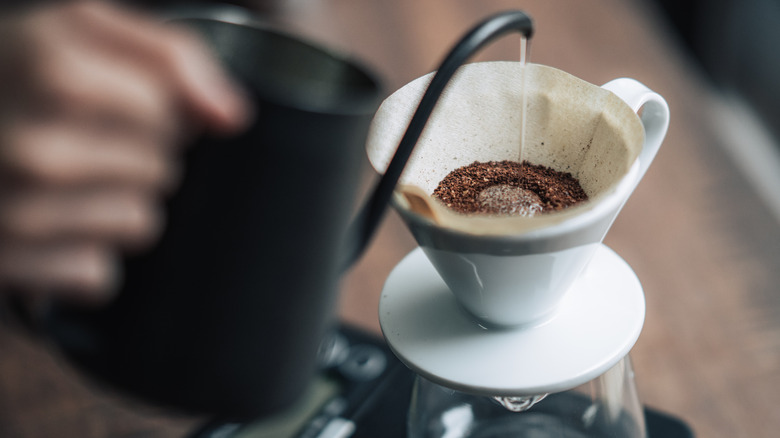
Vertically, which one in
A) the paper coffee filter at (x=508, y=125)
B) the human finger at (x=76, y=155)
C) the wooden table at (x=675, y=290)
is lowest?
the wooden table at (x=675, y=290)

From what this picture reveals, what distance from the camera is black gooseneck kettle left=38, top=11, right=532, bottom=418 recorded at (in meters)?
0.19

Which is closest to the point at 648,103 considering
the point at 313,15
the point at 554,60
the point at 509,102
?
the point at 509,102

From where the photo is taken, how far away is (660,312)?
619 mm

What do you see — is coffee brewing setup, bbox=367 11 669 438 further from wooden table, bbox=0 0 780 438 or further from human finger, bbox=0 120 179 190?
wooden table, bbox=0 0 780 438

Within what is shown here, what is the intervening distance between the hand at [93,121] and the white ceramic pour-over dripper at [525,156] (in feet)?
0.34

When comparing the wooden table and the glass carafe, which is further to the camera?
the wooden table

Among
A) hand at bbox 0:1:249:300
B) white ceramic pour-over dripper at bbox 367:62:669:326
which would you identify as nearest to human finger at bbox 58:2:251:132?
hand at bbox 0:1:249:300

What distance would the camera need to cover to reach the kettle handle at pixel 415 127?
237mm

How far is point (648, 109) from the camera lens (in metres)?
0.31

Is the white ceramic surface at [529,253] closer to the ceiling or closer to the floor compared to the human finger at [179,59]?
closer to the floor

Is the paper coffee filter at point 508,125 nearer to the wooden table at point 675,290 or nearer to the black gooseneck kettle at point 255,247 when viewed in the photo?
the black gooseneck kettle at point 255,247

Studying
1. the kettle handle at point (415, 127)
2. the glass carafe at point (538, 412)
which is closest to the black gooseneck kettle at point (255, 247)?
the kettle handle at point (415, 127)

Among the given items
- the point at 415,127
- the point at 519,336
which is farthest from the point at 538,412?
the point at 415,127

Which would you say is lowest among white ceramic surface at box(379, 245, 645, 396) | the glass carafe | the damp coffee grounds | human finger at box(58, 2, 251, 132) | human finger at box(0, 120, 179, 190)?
the glass carafe
